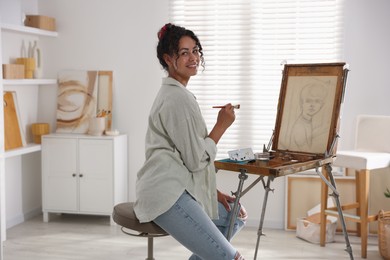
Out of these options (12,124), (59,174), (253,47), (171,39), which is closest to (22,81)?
(12,124)

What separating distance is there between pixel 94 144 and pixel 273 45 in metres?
1.73

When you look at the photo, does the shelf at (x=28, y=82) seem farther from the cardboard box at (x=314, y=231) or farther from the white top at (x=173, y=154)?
the cardboard box at (x=314, y=231)

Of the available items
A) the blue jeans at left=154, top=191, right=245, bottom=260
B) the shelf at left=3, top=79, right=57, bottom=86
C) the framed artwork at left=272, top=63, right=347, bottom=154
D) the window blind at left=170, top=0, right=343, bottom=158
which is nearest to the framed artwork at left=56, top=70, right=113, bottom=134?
the shelf at left=3, top=79, right=57, bottom=86

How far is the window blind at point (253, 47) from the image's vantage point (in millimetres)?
4602

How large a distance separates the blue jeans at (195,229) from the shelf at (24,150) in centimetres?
232

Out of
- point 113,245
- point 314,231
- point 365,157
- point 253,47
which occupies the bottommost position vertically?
point 113,245

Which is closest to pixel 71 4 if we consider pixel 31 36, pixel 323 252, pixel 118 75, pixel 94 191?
pixel 31 36

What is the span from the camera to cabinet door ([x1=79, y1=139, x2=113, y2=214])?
480cm

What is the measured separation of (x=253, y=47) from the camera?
15.5 feet

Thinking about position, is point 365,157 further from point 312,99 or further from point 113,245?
point 113,245

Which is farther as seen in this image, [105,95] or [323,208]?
[105,95]

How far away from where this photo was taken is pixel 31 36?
5.04 m

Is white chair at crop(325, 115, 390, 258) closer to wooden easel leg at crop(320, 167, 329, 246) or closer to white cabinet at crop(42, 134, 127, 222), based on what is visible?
wooden easel leg at crop(320, 167, 329, 246)

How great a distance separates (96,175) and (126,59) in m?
1.06
